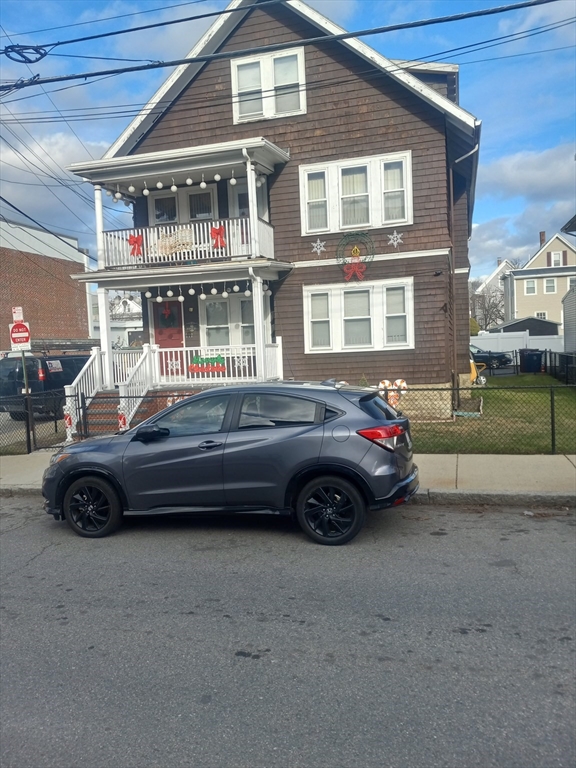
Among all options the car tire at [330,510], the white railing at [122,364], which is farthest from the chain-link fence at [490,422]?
the white railing at [122,364]

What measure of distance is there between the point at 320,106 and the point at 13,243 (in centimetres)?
3313

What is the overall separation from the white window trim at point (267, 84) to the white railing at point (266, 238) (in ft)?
9.07

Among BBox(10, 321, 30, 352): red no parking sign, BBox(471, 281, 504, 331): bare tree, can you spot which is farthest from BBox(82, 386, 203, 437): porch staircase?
BBox(471, 281, 504, 331): bare tree

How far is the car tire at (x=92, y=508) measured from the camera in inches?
289

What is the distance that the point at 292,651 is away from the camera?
14.5ft

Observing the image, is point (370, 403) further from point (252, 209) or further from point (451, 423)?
point (252, 209)

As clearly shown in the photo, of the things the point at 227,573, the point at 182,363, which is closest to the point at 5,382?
the point at 182,363

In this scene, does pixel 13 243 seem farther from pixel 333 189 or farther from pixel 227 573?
pixel 227 573

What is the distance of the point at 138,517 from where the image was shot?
817 centimetres

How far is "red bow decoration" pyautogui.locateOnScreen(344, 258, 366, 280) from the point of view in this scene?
51.6ft

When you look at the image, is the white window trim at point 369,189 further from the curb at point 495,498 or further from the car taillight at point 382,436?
the car taillight at point 382,436

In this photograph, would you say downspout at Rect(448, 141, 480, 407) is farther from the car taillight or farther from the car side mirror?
the car side mirror

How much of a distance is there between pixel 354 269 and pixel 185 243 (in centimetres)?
407

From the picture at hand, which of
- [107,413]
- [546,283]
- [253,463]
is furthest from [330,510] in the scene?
[546,283]
